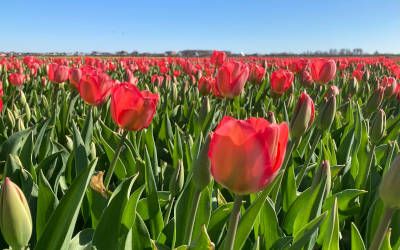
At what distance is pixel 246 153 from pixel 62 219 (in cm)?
41

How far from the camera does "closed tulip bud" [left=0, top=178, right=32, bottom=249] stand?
2.49 ft

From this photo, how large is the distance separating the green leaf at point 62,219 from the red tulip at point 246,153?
0.28 metres

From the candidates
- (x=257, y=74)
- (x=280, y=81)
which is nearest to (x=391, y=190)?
(x=280, y=81)

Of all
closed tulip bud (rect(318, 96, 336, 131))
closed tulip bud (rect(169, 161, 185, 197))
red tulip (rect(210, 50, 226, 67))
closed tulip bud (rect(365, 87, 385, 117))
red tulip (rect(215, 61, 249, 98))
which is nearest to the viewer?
closed tulip bud (rect(169, 161, 185, 197))

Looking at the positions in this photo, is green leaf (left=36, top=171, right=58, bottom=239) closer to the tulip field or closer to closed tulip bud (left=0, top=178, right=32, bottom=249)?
the tulip field

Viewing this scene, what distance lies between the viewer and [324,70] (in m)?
3.16

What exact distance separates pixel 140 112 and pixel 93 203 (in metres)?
0.34

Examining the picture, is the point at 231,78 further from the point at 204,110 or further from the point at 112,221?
the point at 112,221

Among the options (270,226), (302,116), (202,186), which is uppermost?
(302,116)

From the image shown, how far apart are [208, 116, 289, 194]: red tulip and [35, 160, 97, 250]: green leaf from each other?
0.93 ft

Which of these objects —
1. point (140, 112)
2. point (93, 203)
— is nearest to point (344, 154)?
point (140, 112)

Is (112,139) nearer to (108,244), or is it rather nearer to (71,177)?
(71,177)

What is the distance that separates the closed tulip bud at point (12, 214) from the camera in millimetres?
760

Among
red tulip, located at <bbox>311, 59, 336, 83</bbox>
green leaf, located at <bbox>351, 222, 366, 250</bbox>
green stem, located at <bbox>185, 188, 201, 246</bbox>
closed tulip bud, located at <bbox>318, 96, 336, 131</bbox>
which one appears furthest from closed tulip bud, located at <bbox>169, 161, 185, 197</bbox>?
red tulip, located at <bbox>311, 59, 336, 83</bbox>
